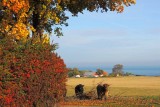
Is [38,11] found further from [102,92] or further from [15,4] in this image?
[102,92]

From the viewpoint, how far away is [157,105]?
2369cm

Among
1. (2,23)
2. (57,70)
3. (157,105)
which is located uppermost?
(2,23)

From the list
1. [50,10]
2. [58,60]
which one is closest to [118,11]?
[50,10]

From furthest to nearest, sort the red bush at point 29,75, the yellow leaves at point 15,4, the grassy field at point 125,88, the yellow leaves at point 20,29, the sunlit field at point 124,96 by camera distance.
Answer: the grassy field at point 125,88 < the sunlit field at point 124,96 < the yellow leaves at point 20,29 < the yellow leaves at point 15,4 < the red bush at point 29,75

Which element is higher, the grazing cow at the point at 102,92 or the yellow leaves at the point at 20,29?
the yellow leaves at the point at 20,29

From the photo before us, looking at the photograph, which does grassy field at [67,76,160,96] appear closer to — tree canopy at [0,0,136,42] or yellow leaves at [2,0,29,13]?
tree canopy at [0,0,136,42]

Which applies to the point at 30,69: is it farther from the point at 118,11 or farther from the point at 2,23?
the point at 118,11

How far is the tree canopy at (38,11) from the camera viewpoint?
24250 millimetres

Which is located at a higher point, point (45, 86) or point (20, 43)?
point (20, 43)

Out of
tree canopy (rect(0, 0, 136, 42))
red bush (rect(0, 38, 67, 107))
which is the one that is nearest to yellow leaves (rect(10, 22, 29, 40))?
tree canopy (rect(0, 0, 136, 42))

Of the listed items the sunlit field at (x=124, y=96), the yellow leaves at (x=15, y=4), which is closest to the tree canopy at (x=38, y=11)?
the yellow leaves at (x=15, y=4)

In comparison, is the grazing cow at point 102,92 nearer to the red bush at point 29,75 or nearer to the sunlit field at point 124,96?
the sunlit field at point 124,96

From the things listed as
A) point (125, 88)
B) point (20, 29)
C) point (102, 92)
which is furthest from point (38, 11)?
point (125, 88)

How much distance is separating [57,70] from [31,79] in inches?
113
